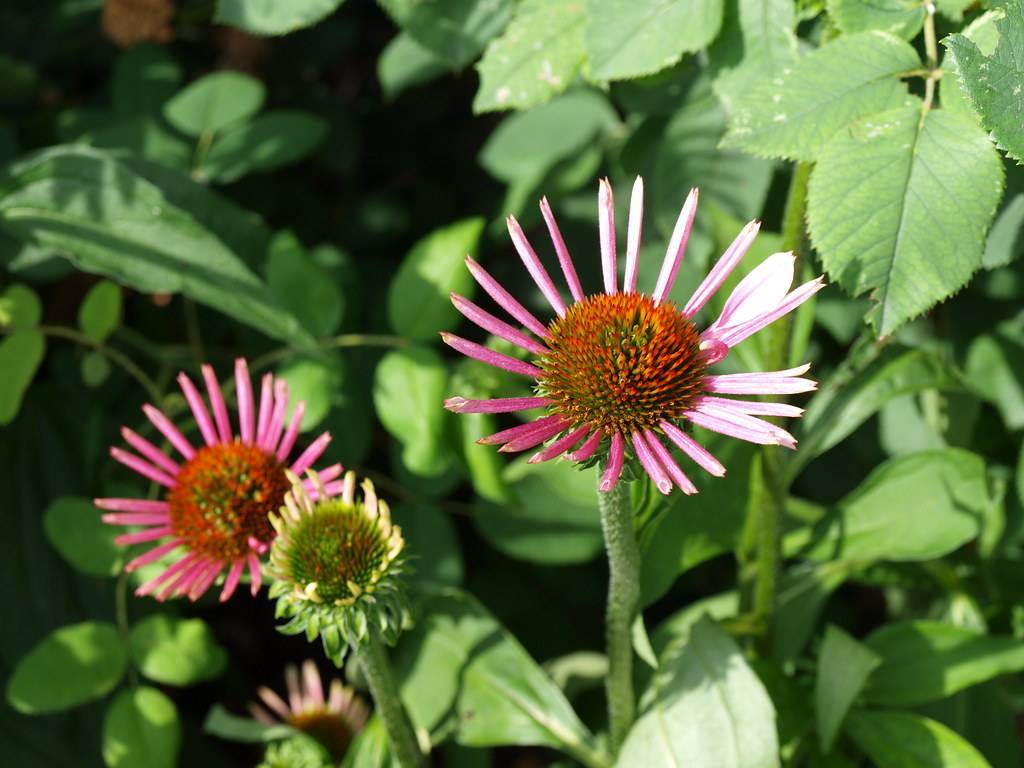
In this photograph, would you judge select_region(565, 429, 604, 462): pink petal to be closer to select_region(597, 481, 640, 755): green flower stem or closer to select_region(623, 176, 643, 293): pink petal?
select_region(597, 481, 640, 755): green flower stem

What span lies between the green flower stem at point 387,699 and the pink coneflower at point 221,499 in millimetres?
125

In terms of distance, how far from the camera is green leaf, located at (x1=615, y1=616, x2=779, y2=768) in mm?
1086

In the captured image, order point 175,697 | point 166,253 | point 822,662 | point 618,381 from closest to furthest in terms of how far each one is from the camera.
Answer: point 618,381, point 822,662, point 166,253, point 175,697

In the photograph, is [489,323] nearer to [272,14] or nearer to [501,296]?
[501,296]

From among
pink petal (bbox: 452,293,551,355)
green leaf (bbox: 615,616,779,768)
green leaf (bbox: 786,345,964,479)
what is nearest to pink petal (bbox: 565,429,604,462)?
pink petal (bbox: 452,293,551,355)

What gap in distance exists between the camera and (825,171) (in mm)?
985

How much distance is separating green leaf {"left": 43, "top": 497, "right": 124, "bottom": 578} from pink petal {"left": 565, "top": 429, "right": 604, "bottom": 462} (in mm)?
712

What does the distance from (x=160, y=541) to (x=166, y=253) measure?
1.14ft

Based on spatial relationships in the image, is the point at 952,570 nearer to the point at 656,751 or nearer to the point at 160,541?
the point at 656,751

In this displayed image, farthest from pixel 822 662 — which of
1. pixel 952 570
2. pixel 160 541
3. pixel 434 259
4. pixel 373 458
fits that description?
pixel 373 458

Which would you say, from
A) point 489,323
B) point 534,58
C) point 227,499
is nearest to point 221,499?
point 227,499

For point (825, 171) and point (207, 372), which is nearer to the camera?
point (825, 171)

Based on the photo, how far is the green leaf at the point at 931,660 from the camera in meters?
1.25

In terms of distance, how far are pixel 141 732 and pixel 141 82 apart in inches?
41.1
